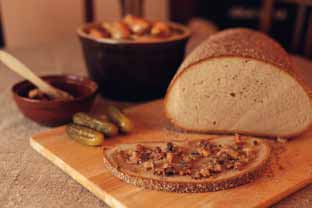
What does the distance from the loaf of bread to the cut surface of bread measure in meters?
0.14

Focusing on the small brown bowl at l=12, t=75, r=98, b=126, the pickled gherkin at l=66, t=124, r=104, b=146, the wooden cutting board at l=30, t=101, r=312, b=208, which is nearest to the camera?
the wooden cutting board at l=30, t=101, r=312, b=208

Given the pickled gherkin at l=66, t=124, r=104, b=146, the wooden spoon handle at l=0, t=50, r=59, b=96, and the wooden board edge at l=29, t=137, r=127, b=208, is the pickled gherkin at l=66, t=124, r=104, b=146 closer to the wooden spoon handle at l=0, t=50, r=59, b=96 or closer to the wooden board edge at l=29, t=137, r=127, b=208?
the wooden board edge at l=29, t=137, r=127, b=208

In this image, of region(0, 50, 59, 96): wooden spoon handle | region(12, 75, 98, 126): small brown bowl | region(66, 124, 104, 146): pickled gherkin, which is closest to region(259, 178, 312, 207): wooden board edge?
region(66, 124, 104, 146): pickled gherkin

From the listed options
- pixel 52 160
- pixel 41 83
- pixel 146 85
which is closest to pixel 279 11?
pixel 146 85

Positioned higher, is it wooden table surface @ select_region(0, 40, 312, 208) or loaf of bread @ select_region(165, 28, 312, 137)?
loaf of bread @ select_region(165, 28, 312, 137)

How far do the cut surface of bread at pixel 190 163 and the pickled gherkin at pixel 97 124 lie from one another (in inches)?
4.2

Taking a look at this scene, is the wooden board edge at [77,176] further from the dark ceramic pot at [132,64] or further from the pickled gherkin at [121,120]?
the dark ceramic pot at [132,64]

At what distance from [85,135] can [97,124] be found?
60 mm

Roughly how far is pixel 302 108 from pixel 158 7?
116 inches

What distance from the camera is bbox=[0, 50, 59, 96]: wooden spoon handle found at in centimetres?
153

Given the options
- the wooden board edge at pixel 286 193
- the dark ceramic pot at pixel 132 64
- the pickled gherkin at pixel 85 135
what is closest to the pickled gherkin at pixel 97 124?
the pickled gherkin at pixel 85 135

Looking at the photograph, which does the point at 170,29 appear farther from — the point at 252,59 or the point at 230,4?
the point at 230,4

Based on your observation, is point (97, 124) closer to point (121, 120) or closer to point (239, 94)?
point (121, 120)

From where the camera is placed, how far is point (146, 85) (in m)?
1.75
